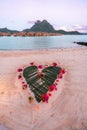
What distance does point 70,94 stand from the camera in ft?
35.6

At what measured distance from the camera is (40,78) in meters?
12.0

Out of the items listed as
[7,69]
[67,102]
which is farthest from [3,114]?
[7,69]

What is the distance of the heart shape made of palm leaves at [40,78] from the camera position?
10.8 metres

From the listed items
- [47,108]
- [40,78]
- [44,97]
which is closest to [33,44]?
[40,78]

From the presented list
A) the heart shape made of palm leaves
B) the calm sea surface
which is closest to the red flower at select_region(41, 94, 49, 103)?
the heart shape made of palm leaves

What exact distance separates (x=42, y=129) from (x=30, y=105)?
1831 mm

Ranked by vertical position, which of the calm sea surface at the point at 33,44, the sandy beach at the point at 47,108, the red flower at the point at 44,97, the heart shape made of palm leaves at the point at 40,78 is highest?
the heart shape made of palm leaves at the point at 40,78

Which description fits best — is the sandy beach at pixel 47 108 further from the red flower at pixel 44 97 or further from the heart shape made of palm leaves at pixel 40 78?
the heart shape made of palm leaves at pixel 40 78

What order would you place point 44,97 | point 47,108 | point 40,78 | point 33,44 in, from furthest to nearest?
point 33,44 < point 40,78 < point 44,97 < point 47,108

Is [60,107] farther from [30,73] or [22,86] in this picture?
[30,73]

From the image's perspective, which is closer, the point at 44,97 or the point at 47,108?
the point at 47,108

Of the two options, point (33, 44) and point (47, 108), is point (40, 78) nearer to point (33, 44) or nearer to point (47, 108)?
point (47, 108)

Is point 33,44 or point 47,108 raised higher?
point 47,108

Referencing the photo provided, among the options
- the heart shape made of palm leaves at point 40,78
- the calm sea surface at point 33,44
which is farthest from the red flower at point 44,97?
the calm sea surface at point 33,44
